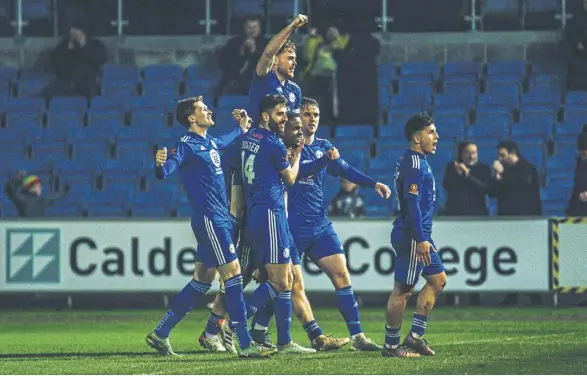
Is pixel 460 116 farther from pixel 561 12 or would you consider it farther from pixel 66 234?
pixel 66 234

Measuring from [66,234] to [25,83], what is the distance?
230 inches

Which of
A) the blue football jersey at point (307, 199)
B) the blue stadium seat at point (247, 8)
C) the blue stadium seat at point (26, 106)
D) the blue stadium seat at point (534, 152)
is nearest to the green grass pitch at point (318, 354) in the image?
the blue football jersey at point (307, 199)

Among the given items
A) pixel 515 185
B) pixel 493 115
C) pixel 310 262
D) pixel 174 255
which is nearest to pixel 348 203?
pixel 310 262

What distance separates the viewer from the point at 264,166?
40.4 feet

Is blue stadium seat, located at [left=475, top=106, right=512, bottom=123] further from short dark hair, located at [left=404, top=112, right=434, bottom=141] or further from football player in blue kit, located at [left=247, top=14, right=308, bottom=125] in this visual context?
short dark hair, located at [left=404, top=112, right=434, bottom=141]

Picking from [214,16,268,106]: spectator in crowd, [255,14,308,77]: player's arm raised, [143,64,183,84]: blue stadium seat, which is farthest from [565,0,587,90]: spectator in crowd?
[255,14,308,77]: player's arm raised

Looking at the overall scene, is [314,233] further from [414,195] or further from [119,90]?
[119,90]

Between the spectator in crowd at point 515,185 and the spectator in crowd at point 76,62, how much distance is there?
→ 22.1 feet

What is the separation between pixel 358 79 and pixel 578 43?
10.1 feet

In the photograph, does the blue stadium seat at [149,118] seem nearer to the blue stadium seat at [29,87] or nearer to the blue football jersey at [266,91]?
the blue stadium seat at [29,87]

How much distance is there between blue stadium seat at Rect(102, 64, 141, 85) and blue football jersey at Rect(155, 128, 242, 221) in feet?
37.6

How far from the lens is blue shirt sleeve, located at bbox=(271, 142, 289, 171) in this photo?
12227mm

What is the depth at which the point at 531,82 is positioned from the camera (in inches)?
902

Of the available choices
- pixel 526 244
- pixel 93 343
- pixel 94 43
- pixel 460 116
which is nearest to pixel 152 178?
pixel 94 43
